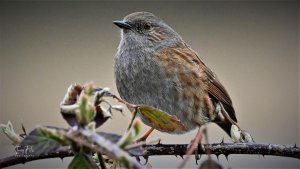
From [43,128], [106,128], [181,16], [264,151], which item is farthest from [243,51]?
[43,128]

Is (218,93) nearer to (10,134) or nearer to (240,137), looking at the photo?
(240,137)

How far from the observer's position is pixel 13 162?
1.10 meters

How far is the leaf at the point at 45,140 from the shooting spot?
0.78 metres

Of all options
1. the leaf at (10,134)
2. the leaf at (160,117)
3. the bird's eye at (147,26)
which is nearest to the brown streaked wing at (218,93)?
the bird's eye at (147,26)

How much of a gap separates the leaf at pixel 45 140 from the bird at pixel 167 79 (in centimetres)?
182

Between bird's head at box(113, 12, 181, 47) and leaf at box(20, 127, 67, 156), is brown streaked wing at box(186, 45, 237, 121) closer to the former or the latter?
bird's head at box(113, 12, 181, 47)

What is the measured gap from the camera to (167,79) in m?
2.96

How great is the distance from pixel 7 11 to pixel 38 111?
1857mm

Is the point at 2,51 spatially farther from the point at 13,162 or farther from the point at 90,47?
the point at 13,162

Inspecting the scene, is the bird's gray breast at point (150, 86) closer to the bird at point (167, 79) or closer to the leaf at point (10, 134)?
the bird at point (167, 79)

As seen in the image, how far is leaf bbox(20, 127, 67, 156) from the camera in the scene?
776mm

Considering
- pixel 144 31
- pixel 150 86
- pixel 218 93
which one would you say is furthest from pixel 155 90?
pixel 144 31

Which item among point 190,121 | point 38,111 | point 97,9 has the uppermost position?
point 97,9

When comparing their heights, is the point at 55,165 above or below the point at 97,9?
below
